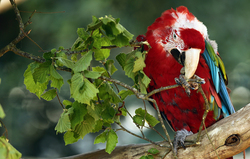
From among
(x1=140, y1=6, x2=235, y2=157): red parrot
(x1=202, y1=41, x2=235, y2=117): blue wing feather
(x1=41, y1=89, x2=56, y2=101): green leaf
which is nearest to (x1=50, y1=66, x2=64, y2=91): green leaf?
(x1=41, y1=89, x2=56, y2=101): green leaf

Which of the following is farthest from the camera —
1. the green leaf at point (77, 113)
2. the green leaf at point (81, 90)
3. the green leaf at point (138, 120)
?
the green leaf at point (138, 120)

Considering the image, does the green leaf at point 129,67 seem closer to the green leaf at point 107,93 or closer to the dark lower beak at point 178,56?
the green leaf at point 107,93

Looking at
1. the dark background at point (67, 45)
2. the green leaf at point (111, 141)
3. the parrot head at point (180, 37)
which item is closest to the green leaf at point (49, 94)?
the green leaf at point (111, 141)

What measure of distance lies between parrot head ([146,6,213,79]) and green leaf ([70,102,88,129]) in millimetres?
393

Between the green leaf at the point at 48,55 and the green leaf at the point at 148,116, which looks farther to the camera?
the green leaf at the point at 148,116

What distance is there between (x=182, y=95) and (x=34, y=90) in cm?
61

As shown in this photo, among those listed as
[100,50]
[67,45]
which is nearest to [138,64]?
[100,50]

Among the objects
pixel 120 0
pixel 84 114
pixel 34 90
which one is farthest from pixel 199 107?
pixel 120 0

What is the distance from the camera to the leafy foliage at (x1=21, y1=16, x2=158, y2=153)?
638 mm

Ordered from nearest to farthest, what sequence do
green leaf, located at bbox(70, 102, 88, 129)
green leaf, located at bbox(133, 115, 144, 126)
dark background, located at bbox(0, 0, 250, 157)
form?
1. green leaf, located at bbox(70, 102, 88, 129)
2. green leaf, located at bbox(133, 115, 144, 126)
3. dark background, located at bbox(0, 0, 250, 157)

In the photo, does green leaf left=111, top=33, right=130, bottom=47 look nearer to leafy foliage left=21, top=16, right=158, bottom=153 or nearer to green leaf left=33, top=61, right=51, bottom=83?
leafy foliage left=21, top=16, right=158, bottom=153

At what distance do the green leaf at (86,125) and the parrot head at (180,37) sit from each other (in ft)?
1.25

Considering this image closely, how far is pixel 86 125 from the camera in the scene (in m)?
0.77

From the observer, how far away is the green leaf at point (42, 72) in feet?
2.17
